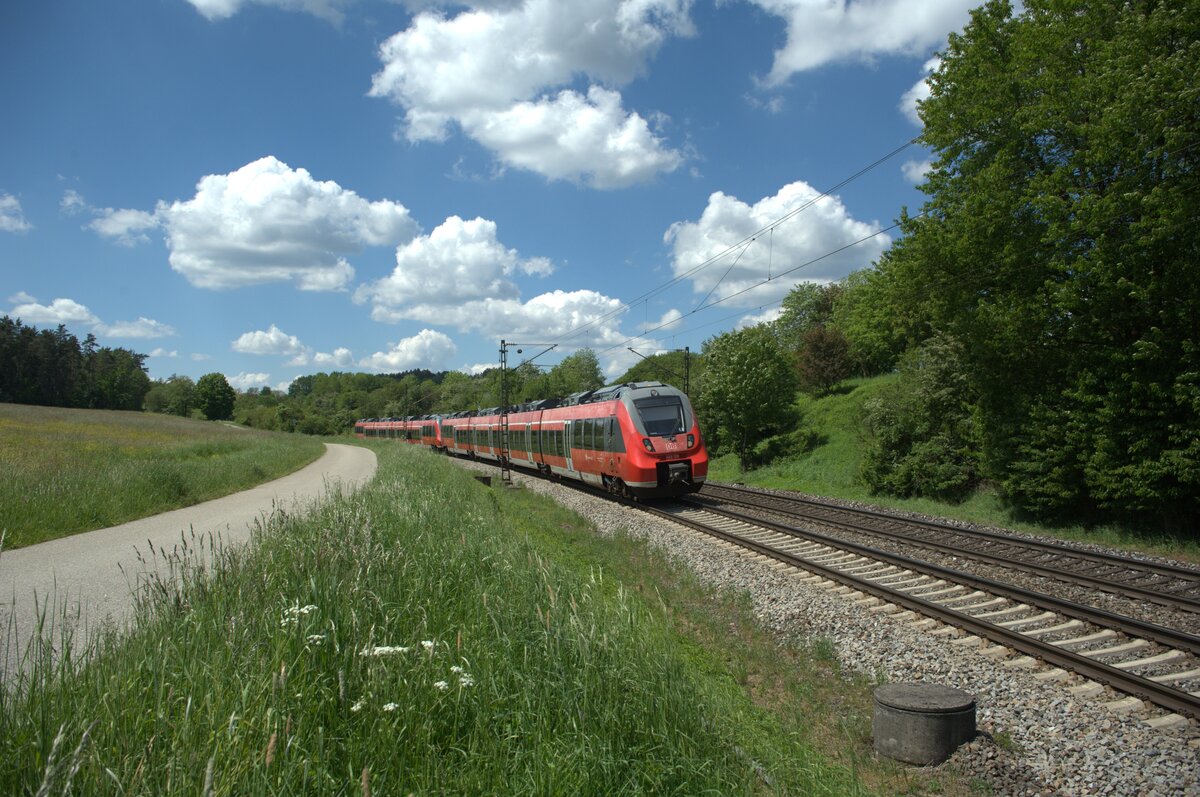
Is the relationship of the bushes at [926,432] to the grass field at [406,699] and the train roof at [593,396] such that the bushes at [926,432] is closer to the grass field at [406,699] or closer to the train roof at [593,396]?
the train roof at [593,396]

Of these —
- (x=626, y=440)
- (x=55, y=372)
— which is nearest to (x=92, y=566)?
(x=626, y=440)

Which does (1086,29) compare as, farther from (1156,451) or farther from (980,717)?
(980,717)

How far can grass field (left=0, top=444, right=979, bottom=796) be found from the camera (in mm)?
2791

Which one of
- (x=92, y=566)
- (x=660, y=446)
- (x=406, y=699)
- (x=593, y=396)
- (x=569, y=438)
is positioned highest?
(x=593, y=396)

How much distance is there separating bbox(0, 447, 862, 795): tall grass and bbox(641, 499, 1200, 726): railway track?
297 cm

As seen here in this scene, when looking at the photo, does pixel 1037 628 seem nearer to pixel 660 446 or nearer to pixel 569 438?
pixel 660 446

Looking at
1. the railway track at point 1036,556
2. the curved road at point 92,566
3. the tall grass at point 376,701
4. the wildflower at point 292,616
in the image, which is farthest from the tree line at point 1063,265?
the curved road at point 92,566

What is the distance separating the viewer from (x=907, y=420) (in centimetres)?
2153

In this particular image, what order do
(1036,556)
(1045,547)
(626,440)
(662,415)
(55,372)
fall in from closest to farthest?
(1036,556) < (1045,547) < (626,440) < (662,415) < (55,372)

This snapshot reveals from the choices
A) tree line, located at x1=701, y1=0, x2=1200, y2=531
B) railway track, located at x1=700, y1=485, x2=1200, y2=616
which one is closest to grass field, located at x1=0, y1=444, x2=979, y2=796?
railway track, located at x1=700, y1=485, x2=1200, y2=616

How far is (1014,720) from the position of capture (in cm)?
543

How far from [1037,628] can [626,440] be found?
11.4 meters

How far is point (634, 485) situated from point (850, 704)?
11.9m

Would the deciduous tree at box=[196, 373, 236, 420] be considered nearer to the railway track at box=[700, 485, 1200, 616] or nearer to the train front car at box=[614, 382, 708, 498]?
the train front car at box=[614, 382, 708, 498]
